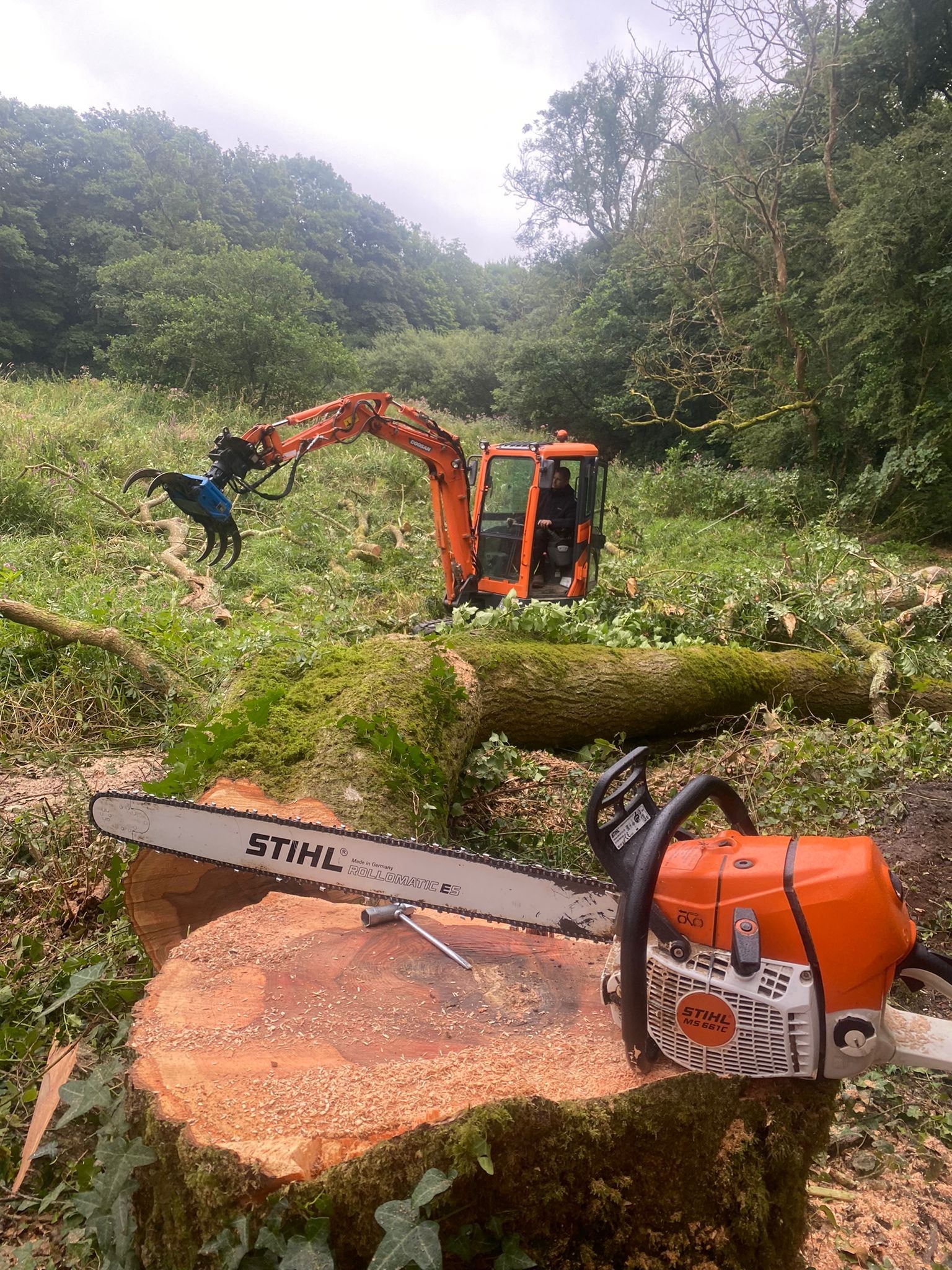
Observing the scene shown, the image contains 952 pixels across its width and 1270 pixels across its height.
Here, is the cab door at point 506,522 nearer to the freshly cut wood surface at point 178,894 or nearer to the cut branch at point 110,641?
the cut branch at point 110,641

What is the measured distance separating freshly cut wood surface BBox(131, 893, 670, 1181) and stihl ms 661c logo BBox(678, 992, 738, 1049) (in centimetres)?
18

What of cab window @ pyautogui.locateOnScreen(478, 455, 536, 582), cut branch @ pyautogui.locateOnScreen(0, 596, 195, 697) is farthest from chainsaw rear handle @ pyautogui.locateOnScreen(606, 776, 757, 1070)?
cab window @ pyautogui.locateOnScreen(478, 455, 536, 582)

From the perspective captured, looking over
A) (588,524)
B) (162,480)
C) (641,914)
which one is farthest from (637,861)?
(588,524)

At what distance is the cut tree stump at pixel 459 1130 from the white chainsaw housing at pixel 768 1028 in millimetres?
83

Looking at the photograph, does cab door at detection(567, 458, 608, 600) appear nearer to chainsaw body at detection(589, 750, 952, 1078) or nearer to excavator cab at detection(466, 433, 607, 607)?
excavator cab at detection(466, 433, 607, 607)

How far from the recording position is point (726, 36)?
12.3 meters

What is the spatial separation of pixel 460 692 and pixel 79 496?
664 centimetres

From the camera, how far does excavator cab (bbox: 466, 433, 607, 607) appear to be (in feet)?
21.2

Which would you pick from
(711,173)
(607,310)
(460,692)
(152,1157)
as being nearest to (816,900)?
(152,1157)

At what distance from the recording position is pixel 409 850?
1.70 m

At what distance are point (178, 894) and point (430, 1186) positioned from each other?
4.01ft

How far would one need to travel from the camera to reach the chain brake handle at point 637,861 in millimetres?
1339

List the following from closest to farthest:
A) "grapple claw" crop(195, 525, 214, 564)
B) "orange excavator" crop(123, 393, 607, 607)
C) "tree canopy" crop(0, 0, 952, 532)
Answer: "grapple claw" crop(195, 525, 214, 564), "orange excavator" crop(123, 393, 607, 607), "tree canopy" crop(0, 0, 952, 532)

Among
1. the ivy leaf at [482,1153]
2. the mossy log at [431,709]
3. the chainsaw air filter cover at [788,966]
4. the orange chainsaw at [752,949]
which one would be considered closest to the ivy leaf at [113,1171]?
the ivy leaf at [482,1153]
